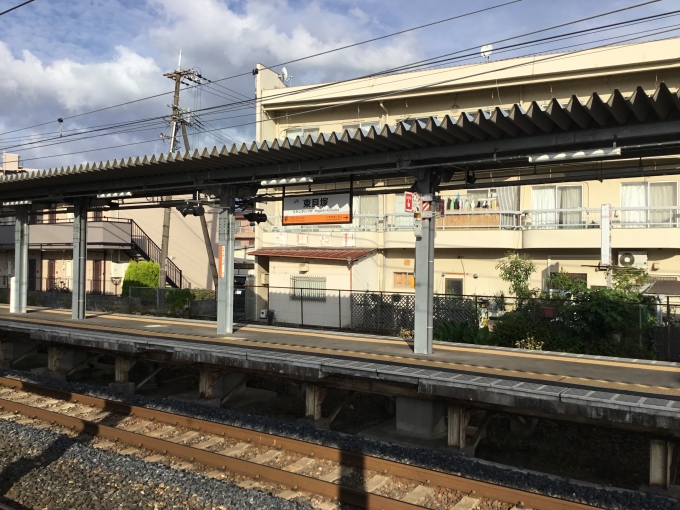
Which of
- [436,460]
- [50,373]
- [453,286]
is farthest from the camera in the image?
[453,286]

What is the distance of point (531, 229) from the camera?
65.4 ft

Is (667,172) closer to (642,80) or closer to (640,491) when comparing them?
(640,491)

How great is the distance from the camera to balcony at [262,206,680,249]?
18.6 m

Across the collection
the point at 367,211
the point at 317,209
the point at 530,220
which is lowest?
the point at 317,209

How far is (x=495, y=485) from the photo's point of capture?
6.51 m

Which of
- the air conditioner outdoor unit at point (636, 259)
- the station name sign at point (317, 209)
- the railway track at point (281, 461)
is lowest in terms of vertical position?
the railway track at point (281, 461)

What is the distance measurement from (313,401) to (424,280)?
2975mm

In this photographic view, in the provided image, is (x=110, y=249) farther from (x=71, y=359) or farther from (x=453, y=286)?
(x=453, y=286)

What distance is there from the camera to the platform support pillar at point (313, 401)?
962cm

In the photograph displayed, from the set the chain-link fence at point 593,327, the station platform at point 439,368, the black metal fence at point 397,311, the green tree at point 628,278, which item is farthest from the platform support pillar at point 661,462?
the green tree at point 628,278

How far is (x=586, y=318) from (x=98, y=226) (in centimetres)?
2222

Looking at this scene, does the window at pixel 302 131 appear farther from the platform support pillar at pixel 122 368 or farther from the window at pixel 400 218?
the platform support pillar at pixel 122 368

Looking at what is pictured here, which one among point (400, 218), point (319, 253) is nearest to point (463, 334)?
point (319, 253)

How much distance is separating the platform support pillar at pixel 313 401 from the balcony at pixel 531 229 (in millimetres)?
8781
